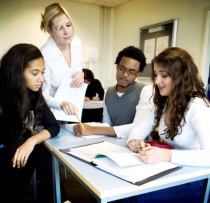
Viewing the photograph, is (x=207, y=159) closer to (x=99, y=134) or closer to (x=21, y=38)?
(x=99, y=134)

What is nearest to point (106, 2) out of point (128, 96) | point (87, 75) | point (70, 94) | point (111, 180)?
point (87, 75)

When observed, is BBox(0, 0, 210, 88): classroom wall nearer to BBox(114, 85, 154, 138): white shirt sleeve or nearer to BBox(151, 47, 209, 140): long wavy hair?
BBox(114, 85, 154, 138): white shirt sleeve

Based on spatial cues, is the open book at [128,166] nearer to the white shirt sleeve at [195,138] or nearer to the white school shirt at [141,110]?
the white shirt sleeve at [195,138]

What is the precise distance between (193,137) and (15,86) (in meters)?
0.90

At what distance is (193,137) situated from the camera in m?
1.01

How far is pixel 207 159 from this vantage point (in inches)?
33.6

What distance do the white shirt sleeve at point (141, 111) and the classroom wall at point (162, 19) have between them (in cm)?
177

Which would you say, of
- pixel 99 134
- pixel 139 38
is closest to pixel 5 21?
pixel 139 38

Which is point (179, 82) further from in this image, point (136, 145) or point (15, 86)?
point (15, 86)

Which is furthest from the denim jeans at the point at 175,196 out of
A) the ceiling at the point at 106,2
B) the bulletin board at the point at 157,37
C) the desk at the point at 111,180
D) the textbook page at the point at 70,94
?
the ceiling at the point at 106,2

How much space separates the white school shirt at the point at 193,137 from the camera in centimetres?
86

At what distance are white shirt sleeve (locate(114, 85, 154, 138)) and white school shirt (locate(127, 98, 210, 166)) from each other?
125 mm

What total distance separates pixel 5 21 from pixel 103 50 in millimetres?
1884

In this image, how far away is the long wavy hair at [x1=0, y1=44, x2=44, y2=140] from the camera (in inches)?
43.8
